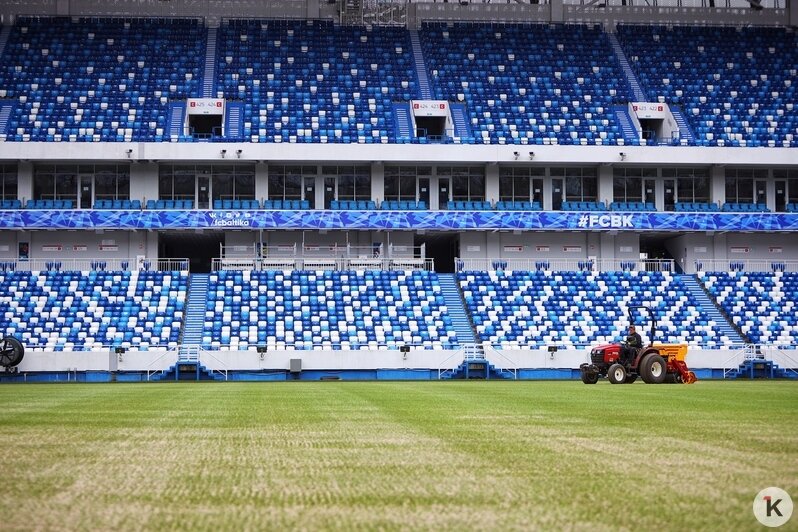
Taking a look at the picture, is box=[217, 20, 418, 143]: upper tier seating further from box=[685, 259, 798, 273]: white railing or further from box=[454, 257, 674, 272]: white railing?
box=[685, 259, 798, 273]: white railing

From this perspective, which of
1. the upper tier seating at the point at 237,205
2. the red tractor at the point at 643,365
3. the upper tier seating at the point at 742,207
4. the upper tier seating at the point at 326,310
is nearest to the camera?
the red tractor at the point at 643,365

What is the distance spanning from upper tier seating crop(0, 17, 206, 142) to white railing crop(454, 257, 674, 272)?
1945cm

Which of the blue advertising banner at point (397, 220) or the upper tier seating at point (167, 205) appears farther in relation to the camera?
the upper tier seating at point (167, 205)

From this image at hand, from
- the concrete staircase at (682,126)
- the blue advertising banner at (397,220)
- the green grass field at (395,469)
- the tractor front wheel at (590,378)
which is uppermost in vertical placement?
the concrete staircase at (682,126)

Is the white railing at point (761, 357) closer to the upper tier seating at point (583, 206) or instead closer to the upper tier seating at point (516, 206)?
the upper tier seating at point (583, 206)

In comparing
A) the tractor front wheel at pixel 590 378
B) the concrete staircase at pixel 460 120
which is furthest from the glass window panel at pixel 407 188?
the tractor front wheel at pixel 590 378

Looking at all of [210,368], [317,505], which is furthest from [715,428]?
[210,368]

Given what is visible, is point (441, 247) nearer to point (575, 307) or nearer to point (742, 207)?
point (575, 307)

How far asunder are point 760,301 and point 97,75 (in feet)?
131

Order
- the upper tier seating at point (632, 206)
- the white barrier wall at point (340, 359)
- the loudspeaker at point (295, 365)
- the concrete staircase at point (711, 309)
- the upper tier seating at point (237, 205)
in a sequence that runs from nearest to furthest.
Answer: the white barrier wall at point (340, 359) < the loudspeaker at point (295, 365) < the concrete staircase at point (711, 309) < the upper tier seating at point (237, 205) < the upper tier seating at point (632, 206)

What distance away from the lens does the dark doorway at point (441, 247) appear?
5919 cm

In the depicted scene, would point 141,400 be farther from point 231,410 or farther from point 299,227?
point 299,227

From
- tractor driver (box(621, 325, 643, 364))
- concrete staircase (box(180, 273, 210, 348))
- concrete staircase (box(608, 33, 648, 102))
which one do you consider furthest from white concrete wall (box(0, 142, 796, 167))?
tractor driver (box(621, 325, 643, 364))

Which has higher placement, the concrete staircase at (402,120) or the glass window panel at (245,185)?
the concrete staircase at (402,120)
